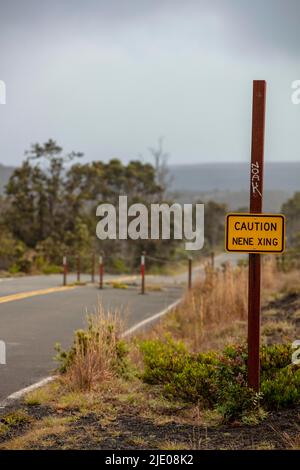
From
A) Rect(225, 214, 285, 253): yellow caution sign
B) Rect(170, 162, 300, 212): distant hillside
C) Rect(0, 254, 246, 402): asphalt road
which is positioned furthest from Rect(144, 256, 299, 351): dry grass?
Rect(170, 162, 300, 212): distant hillside

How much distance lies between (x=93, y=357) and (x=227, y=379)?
191cm

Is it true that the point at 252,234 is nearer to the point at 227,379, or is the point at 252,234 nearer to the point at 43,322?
the point at 227,379

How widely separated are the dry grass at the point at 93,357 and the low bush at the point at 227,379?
48 centimetres

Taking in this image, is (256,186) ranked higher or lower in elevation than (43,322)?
higher

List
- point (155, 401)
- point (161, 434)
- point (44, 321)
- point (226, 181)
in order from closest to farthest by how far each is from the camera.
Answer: point (161, 434) < point (155, 401) < point (44, 321) < point (226, 181)

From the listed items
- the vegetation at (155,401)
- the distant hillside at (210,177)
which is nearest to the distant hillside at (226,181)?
the distant hillside at (210,177)

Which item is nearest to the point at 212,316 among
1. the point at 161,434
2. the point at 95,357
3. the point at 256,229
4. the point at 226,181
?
the point at 95,357

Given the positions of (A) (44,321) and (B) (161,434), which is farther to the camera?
(A) (44,321)

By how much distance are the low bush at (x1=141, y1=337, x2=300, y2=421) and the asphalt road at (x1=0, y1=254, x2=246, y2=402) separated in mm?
1673

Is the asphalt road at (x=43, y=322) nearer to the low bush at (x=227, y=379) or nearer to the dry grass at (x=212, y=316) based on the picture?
the dry grass at (x=212, y=316)

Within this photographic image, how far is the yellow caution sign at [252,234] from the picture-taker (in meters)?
6.71

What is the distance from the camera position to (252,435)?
6.32m

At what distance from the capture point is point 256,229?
22.1 feet
